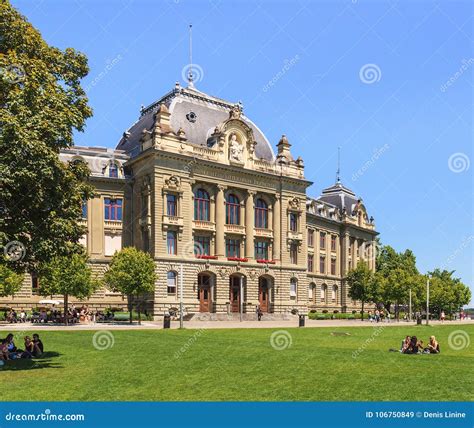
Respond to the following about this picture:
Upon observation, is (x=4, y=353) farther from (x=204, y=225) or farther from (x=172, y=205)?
(x=204, y=225)

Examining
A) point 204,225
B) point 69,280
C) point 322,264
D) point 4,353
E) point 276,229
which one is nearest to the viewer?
point 4,353

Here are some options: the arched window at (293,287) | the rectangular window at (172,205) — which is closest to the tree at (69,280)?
the rectangular window at (172,205)

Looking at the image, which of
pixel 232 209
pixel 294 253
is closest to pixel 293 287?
pixel 294 253

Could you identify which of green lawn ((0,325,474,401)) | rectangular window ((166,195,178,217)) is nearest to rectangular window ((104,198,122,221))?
rectangular window ((166,195,178,217))

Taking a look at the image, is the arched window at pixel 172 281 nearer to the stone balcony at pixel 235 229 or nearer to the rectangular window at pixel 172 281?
the rectangular window at pixel 172 281

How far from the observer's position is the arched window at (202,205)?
65.1m

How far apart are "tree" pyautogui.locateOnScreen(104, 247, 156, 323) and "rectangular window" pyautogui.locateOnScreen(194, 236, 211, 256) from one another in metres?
12.5

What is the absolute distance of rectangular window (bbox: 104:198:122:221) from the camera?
2576 inches

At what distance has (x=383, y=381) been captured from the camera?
1816 centimetres

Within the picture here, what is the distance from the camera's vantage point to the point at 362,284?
3226 inches

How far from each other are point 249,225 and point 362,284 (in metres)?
22.4

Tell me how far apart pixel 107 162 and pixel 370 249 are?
57.2m

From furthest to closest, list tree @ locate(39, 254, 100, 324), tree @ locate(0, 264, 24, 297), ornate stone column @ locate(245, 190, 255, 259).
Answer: ornate stone column @ locate(245, 190, 255, 259) → tree @ locate(39, 254, 100, 324) → tree @ locate(0, 264, 24, 297)

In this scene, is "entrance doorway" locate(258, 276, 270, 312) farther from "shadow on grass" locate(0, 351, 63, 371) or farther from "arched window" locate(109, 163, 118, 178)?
"shadow on grass" locate(0, 351, 63, 371)
